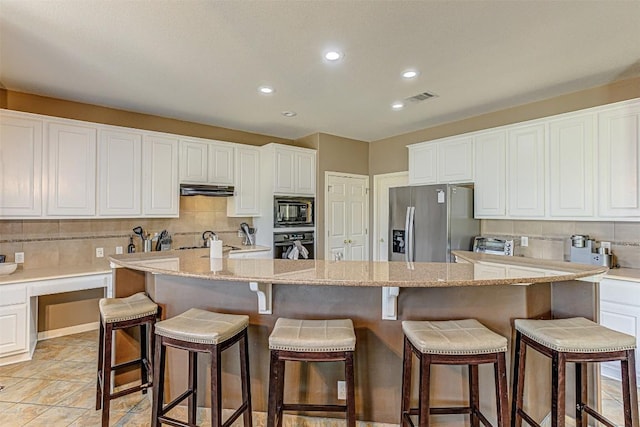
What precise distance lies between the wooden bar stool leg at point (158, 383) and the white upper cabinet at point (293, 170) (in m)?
3.02

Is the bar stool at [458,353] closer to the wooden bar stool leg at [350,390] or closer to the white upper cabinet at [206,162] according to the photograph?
the wooden bar stool leg at [350,390]

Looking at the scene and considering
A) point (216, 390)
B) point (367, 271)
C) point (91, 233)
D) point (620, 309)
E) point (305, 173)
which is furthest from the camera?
point (305, 173)

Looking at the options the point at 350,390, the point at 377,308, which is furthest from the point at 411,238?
the point at 350,390

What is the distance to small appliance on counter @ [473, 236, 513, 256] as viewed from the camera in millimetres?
3791

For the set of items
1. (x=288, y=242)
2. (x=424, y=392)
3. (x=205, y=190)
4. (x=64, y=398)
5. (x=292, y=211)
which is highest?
(x=205, y=190)

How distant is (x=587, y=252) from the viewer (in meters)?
3.26

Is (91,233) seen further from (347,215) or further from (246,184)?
(347,215)

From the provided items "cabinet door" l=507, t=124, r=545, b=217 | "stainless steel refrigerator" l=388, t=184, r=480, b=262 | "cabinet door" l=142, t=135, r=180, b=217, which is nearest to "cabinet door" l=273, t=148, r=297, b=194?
"cabinet door" l=142, t=135, r=180, b=217

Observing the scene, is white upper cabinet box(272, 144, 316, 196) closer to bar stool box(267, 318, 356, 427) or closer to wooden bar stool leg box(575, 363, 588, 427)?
bar stool box(267, 318, 356, 427)

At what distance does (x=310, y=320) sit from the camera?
6.65ft

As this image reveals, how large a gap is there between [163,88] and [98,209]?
152cm

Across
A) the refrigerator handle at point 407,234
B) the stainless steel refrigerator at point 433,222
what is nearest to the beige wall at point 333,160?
the stainless steel refrigerator at point 433,222

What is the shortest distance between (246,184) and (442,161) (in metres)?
2.71

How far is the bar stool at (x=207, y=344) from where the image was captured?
1.71m
